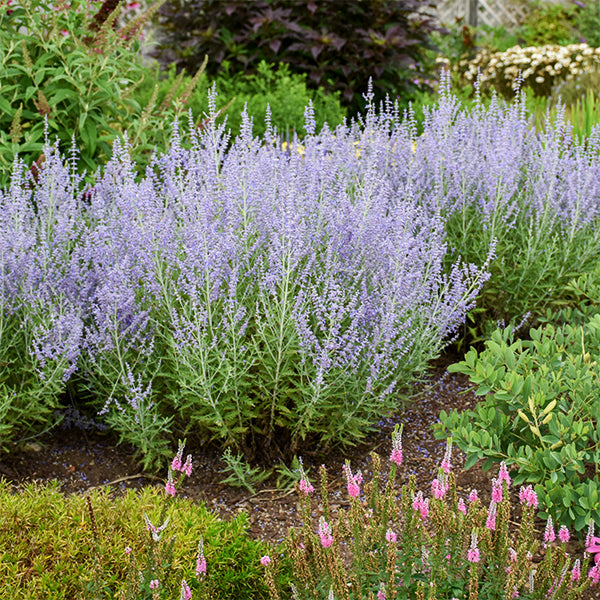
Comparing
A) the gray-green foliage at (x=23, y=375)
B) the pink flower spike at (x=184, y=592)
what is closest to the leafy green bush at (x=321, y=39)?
the gray-green foliage at (x=23, y=375)

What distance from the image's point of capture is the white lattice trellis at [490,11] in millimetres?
17109

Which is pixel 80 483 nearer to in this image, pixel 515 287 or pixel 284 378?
pixel 284 378

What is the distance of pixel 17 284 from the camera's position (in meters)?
3.25

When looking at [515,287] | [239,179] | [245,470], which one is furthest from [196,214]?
[515,287]

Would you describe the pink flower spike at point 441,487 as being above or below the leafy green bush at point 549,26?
below

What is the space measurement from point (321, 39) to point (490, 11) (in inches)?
422

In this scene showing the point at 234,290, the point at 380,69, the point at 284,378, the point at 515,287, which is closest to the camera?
the point at 234,290

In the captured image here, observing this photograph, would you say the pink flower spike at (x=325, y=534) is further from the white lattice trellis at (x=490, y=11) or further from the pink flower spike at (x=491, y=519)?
the white lattice trellis at (x=490, y=11)

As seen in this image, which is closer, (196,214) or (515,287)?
(196,214)

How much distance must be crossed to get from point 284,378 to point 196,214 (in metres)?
0.84

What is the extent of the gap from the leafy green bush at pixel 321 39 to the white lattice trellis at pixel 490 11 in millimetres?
9119

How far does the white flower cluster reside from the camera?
12773 millimetres

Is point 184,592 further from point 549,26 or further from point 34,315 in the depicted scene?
point 549,26

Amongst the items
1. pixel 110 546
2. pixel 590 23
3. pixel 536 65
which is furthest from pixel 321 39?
pixel 590 23
